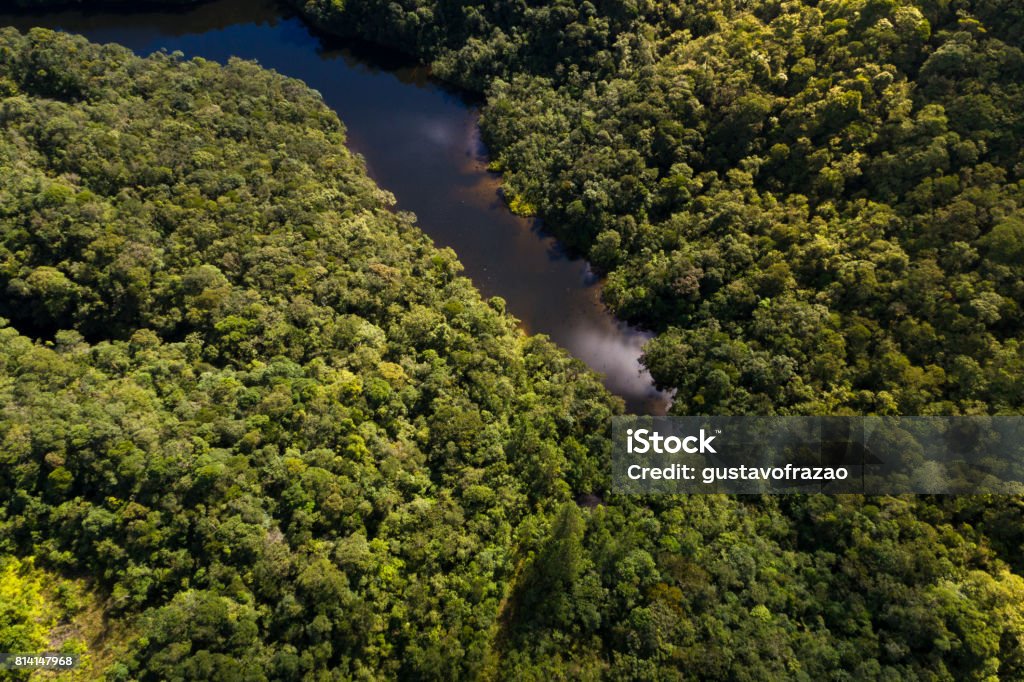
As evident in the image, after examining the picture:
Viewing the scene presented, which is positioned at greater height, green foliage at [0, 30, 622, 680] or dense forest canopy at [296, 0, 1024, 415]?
dense forest canopy at [296, 0, 1024, 415]

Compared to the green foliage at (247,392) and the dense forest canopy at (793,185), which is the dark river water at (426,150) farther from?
the green foliage at (247,392)

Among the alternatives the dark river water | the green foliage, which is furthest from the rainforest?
the dark river water

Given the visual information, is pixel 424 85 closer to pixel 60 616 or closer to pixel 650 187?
pixel 650 187

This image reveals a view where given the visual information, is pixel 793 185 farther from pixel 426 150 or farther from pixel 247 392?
pixel 247 392

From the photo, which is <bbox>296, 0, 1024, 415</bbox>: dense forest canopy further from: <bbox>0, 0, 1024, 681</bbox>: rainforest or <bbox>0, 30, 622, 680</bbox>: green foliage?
<bbox>0, 30, 622, 680</bbox>: green foliage

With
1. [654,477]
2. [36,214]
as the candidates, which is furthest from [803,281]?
[36,214]

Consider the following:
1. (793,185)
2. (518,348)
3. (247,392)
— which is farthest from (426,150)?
(793,185)

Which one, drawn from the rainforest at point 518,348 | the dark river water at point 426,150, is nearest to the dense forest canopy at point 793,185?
the rainforest at point 518,348
